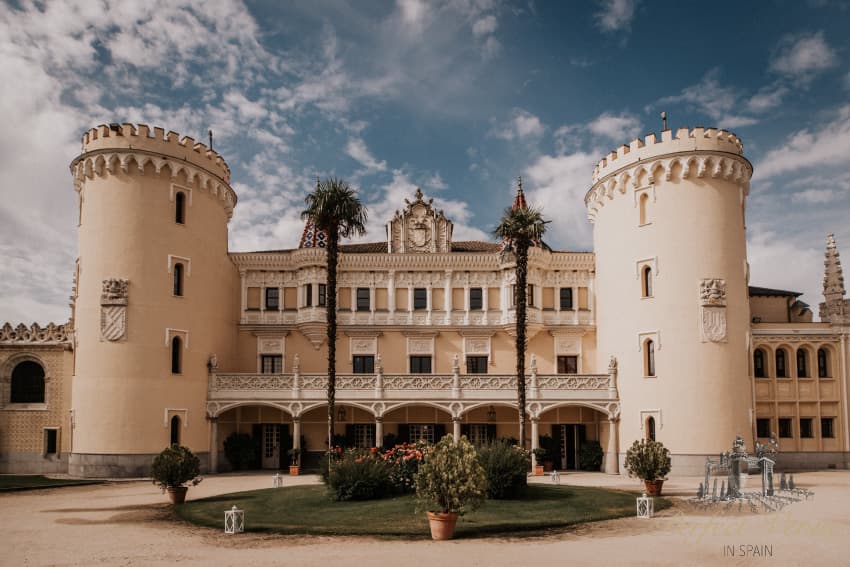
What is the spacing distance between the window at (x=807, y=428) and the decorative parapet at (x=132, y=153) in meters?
34.2

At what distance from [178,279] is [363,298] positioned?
1037cm

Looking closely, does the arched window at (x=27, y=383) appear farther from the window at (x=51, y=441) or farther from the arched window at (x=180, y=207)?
the arched window at (x=180, y=207)

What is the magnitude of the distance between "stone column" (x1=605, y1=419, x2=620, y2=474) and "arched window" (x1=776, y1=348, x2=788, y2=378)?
9.54 m

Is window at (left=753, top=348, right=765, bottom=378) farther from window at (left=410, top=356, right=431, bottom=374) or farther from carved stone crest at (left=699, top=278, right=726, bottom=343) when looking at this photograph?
window at (left=410, top=356, right=431, bottom=374)

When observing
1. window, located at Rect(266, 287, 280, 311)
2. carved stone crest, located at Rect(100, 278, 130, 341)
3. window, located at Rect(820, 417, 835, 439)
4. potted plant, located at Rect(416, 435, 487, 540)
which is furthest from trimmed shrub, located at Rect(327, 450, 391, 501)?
window, located at Rect(820, 417, 835, 439)

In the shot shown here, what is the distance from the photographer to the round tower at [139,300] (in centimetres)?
3372

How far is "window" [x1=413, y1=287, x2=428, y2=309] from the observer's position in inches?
1620

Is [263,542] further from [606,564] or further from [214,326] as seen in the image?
[214,326]

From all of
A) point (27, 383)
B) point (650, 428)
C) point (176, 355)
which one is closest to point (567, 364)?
point (650, 428)

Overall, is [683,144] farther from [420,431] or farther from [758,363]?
[420,431]

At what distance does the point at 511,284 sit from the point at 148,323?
19.3m

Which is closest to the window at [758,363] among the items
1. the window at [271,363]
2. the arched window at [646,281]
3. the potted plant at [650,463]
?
the arched window at [646,281]

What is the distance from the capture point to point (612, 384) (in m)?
36.6

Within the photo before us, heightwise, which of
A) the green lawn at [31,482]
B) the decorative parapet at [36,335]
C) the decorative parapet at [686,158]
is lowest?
the green lawn at [31,482]
